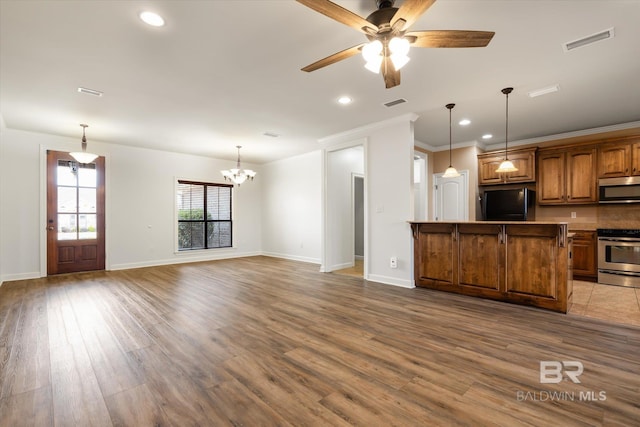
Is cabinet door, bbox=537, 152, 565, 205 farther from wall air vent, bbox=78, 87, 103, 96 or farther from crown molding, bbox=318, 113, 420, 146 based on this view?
wall air vent, bbox=78, 87, 103, 96

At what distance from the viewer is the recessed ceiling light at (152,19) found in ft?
7.55

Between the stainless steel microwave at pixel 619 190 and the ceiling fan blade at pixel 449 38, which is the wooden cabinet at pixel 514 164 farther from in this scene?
the ceiling fan blade at pixel 449 38

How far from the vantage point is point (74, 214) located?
598 centimetres

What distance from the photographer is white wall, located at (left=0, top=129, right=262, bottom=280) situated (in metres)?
5.38

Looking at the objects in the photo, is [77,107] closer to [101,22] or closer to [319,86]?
[101,22]

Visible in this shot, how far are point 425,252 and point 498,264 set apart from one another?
102 cm

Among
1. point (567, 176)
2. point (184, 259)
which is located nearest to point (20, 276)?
point (184, 259)

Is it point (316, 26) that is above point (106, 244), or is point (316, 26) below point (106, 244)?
above

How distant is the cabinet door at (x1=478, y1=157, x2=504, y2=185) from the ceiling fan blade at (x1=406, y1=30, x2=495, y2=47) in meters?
4.90

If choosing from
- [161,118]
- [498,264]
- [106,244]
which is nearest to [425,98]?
[498,264]

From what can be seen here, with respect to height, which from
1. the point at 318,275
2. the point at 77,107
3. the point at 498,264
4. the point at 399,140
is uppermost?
the point at 77,107

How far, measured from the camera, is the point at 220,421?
1613 millimetres

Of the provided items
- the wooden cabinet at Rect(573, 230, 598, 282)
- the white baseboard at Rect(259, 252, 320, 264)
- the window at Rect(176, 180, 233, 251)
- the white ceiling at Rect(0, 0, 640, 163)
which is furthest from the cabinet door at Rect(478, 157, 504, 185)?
the window at Rect(176, 180, 233, 251)

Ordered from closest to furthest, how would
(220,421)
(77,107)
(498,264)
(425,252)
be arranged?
1. (220,421)
2. (498,264)
3. (77,107)
4. (425,252)
